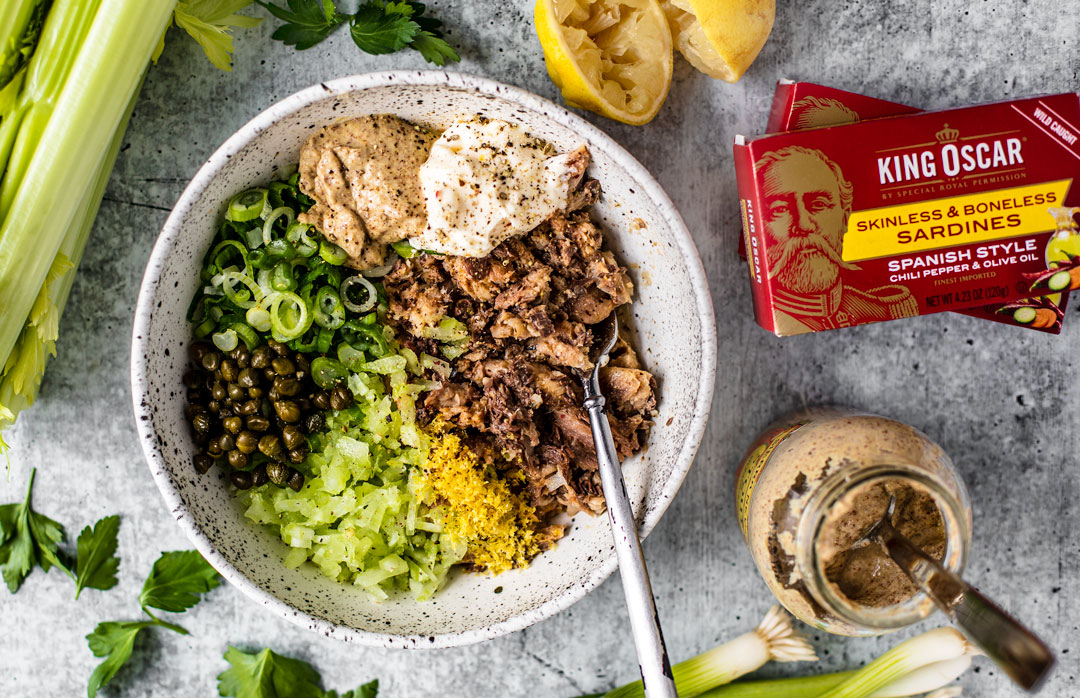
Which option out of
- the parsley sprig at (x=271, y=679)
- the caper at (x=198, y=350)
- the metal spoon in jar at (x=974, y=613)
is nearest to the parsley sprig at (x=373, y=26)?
the caper at (x=198, y=350)

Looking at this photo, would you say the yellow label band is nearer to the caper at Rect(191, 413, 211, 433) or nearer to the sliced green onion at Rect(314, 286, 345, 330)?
the sliced green onion at Rect(314, 286, 345, 330)

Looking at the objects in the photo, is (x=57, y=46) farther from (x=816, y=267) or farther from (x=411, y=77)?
(x=816, y=267)

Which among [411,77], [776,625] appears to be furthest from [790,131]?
[776,625]

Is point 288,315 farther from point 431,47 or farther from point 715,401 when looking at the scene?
point 715,401

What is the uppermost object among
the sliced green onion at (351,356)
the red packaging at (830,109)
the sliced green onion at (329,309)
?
the red packaging at (830,109)

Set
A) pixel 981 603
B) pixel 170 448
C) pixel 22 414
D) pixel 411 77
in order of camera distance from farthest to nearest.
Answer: pixel 22 414
pixel 170 448
pixel 411 77
pixel 981 603

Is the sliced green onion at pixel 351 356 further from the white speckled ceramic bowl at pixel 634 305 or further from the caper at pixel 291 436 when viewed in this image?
the white speckled ceramic bowl at pixel 634 305

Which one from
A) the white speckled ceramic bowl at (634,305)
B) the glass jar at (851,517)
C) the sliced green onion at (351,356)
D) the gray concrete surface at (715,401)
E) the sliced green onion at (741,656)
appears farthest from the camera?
the sliced green onion at (741,656)
